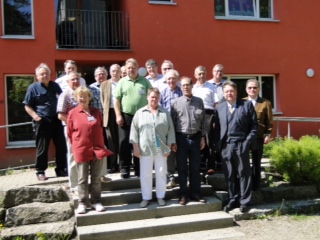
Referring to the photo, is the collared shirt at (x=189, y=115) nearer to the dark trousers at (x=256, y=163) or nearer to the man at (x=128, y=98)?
the man at (x=128, y=98)

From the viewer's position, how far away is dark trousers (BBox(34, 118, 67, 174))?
688cm

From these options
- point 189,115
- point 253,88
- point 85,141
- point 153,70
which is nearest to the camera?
point 85,141

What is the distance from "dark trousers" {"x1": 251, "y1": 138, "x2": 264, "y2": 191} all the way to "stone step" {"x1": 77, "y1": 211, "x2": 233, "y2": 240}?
90 centimetres

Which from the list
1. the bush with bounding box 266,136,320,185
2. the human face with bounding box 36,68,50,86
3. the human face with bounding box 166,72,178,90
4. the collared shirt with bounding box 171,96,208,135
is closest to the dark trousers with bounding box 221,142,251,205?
the collared shirt with bounding box 171,96,208,135

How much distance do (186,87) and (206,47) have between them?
5.84 metres

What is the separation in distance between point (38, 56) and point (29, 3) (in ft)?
4.91

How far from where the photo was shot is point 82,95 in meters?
5.75

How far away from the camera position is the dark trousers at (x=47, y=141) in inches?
271

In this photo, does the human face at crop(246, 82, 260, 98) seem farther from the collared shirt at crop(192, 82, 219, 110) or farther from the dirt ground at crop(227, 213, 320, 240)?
the dirt ground at crop(227, 213, 320, 240)

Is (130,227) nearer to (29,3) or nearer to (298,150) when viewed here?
(298,150)

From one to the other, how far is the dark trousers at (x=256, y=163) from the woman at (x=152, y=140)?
1415mm

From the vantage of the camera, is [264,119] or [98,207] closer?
[98,207]

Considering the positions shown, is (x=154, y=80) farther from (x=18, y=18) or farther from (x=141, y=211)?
(x=18, y=18)

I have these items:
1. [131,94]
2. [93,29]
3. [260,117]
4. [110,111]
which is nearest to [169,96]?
[131,94]
